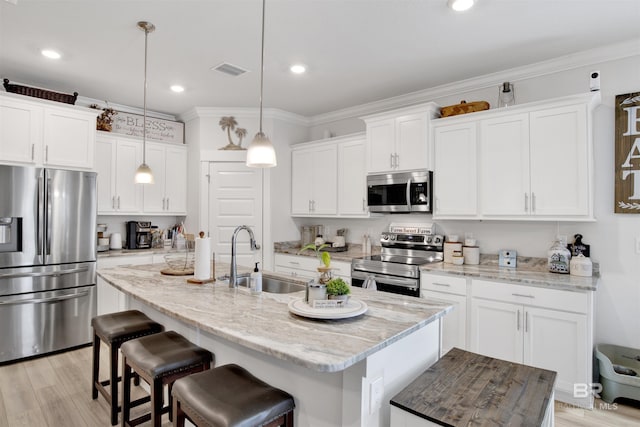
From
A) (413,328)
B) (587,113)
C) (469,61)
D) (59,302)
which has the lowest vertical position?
(59,302)

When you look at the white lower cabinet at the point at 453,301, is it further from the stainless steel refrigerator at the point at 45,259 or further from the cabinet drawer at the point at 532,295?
the stainless steel refrigerator at the point at 45,259

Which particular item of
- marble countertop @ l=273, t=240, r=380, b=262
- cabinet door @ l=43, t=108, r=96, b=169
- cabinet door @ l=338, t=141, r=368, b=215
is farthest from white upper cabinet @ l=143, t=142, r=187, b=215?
cabinet door @ l=338, t=141, r=368, b=215

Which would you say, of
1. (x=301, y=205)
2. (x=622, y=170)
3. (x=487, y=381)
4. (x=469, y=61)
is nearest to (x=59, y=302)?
(x=301, y=205)

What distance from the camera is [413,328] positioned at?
1.51m

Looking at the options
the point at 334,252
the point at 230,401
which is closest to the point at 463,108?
the point at 334,252

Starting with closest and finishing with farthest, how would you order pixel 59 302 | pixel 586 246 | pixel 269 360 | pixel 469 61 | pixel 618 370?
pixel 269 360 < pixel 618 370 < pixel 586 246 < pixel 469 61 < pixel 59 302

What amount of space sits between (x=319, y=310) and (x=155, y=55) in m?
2.72

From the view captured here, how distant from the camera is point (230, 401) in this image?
4.52 ft

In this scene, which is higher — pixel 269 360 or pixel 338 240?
pixel 338 240

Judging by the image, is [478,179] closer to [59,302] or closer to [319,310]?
[319,310]

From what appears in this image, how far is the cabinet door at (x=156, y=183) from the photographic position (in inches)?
177

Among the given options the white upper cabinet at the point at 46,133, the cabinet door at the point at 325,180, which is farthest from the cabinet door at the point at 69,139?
the cabinet door at the point at 325,180

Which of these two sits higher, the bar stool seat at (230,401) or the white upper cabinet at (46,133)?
the white upper cabinet at (46,133)

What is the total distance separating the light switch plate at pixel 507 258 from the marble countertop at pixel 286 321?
1.66 m
